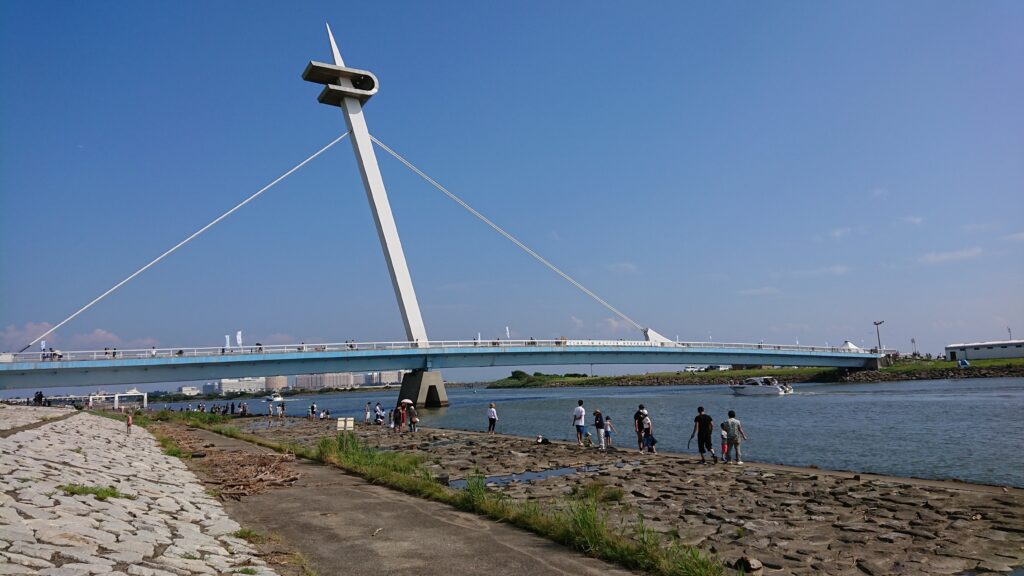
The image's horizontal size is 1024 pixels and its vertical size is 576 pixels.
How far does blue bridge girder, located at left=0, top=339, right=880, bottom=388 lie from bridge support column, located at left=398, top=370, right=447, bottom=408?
101 centimetres

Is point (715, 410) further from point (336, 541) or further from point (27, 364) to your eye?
point (27, 364)

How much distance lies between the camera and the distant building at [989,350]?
8831 centimetres

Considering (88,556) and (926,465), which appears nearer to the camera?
(88,556)

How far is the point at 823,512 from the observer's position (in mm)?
11523

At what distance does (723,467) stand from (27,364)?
141 feet

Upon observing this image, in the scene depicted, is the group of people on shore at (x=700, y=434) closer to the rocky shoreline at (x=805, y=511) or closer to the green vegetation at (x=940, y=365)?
the rocky shoreline at (x=805, y=511)

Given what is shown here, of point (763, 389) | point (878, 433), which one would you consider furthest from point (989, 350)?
point (878, 433)

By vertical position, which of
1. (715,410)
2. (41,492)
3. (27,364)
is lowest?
(715,410)

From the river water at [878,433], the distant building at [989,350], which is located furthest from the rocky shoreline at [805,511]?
the distant building at [989,350]

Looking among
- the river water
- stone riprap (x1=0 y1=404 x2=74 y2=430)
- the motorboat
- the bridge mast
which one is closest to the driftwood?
stone riprap (x1=0 y1=404 x2=74 y2=430)

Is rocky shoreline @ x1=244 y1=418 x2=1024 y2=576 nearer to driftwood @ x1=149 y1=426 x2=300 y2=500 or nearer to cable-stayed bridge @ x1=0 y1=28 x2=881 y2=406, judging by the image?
driftwood @ x1=149 y1=426 x2=300 y2=500

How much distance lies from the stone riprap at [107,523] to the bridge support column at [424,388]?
43.2 meters

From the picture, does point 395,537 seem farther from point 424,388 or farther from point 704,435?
point 424,388

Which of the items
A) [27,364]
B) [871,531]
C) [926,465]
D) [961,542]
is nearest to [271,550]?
[871,531]
